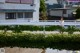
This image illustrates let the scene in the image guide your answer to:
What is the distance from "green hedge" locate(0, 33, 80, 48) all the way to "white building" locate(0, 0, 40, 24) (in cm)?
1149

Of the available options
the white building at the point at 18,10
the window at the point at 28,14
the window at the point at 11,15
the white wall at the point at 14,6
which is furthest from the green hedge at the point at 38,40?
the window at the point at 28,14

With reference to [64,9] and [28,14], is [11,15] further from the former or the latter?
[64,9]

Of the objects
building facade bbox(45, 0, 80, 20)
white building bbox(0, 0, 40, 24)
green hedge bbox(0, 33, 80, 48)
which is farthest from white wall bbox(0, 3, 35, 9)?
green hedge bbox(0, 33, 80, 48)

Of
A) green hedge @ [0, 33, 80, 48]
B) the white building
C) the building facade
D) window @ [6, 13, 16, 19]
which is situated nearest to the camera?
green hedge @ [0, 33, 80, 48]

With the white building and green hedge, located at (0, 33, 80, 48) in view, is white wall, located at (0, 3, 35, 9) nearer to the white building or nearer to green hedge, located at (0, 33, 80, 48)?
the white building

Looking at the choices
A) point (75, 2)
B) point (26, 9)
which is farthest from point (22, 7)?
point (75, 2)

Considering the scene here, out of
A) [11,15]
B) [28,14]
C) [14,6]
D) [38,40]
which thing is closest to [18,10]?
[14,6]

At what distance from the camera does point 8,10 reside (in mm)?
22141

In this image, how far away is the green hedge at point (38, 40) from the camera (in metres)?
9.98

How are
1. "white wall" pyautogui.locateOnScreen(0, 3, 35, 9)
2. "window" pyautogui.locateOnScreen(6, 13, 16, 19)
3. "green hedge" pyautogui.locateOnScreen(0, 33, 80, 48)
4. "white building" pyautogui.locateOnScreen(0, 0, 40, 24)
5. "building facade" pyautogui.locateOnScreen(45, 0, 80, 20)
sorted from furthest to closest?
"building facade" pyautogui.locateOnScreen(45, 0, 80, 20)
"window" pyautogui.locateOnScreen(6, 13, 16, 19)
"white wall" pyautogui.locateOnScreen(0, 3, 35, 9)
"white building" pyautogui.locateOnScreen(0, 0, 40, 24)
"green hedge" pyautogui.locateOnScreen(0, 33, 80, 48)

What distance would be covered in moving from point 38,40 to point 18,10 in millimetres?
13123

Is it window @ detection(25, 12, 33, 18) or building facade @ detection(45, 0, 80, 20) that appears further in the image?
building facade @ detection(45, 0, 80, 20)

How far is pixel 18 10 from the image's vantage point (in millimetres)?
22875

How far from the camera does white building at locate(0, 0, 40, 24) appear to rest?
22114mm
